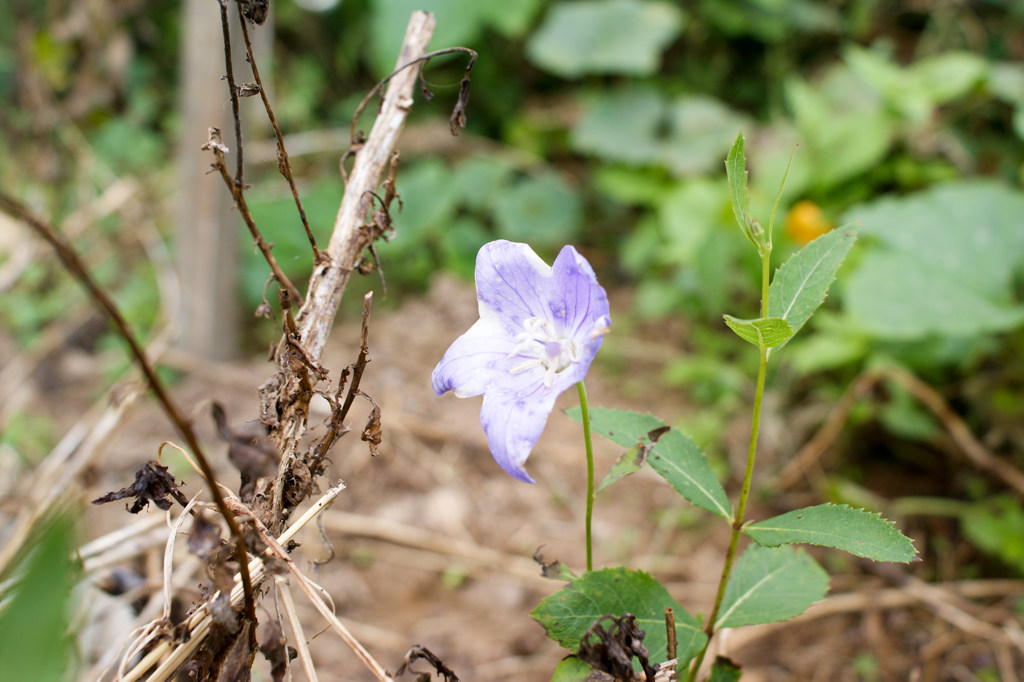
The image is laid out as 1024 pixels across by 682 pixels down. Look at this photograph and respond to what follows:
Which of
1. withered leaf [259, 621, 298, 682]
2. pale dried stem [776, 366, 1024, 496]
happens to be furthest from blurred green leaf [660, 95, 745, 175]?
withered leaf [259, 621, 298, 682]

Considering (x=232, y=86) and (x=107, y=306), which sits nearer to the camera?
(x=107, y=306)

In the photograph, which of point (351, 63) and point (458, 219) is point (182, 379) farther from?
point (351, 63)

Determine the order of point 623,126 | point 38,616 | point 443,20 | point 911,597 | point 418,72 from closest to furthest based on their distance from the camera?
point 38,616
point 418,72
point 911,597
point 623,126
point 443,20

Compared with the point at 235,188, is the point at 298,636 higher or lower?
lower

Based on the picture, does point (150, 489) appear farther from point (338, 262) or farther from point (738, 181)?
point (738, 181)

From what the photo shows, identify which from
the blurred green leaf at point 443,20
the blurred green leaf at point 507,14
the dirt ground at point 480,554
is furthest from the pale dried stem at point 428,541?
the blurred green leaf at point 507,14

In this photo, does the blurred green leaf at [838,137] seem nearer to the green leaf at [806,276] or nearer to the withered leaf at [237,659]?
the green leaf at [806,276]

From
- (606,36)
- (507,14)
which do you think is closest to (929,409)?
(606,36)
